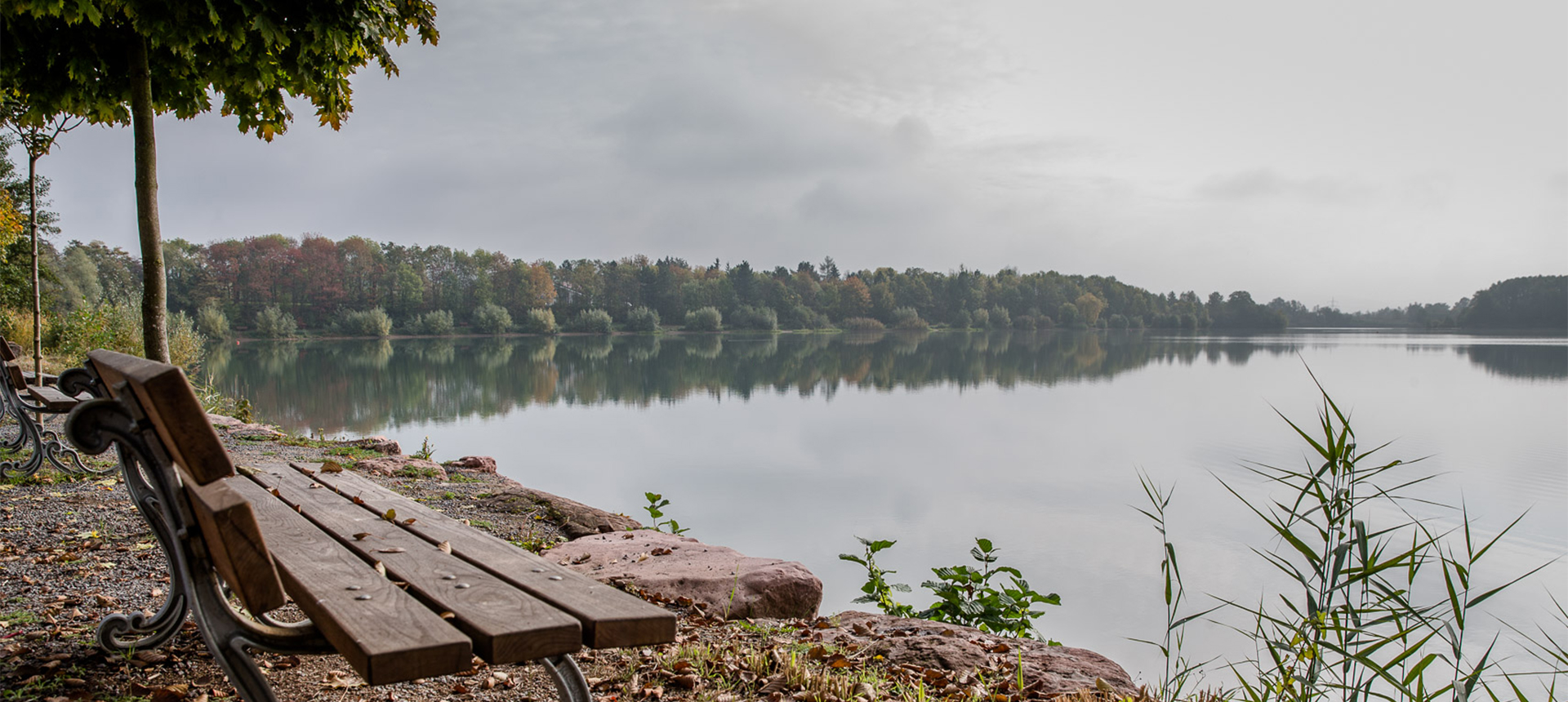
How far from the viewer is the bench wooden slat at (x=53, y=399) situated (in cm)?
397

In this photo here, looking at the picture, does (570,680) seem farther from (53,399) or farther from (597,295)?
(597,295)

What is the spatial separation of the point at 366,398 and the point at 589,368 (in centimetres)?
1167

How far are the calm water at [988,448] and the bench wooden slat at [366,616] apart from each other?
5.11ft

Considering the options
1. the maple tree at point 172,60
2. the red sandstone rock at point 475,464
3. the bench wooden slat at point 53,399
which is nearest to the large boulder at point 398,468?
the red sandstone rock at point 475,464

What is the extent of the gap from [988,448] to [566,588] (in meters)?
11.5

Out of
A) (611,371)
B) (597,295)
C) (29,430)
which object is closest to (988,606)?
(29,430)

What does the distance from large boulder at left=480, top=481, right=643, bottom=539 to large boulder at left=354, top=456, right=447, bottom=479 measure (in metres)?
0.97

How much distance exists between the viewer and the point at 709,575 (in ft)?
11.6

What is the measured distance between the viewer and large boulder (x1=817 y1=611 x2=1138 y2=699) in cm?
261

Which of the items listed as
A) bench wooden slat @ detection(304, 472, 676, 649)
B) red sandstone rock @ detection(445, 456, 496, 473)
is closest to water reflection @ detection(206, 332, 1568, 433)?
red sandstone rock @ detection(445, 456, 496, 473)

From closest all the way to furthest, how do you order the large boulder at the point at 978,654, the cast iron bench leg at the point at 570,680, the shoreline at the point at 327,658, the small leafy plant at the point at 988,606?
1. the cast iron bench leg at the point at 570,680
2. the shoreline at the point at 327,658
3. the large boulder at the point at 978,654
4. the small leafy plant at the point at 988,606

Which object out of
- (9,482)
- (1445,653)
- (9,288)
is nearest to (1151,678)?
(1445,653)

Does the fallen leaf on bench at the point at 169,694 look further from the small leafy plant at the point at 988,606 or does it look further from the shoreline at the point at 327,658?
the small leafy plant at the point at 988,606

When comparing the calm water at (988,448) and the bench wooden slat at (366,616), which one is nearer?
the bench wooden slat at (366,616)
